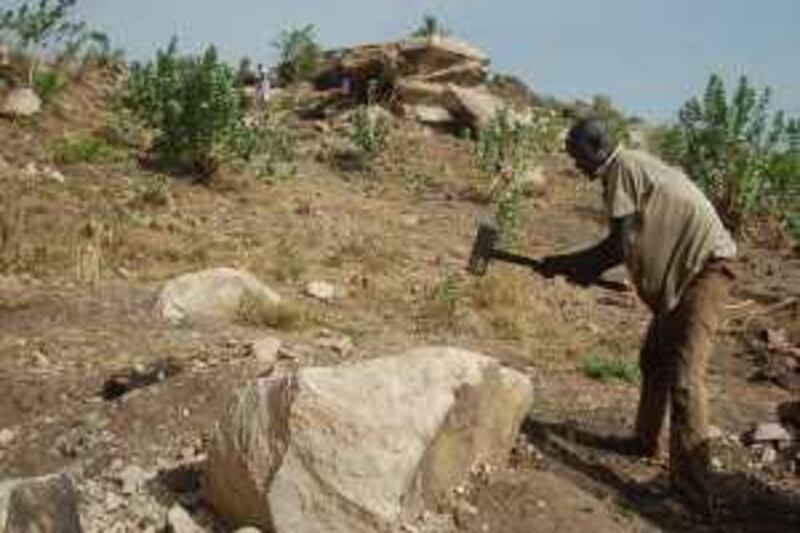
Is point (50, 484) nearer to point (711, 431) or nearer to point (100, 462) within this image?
point (100, 462)

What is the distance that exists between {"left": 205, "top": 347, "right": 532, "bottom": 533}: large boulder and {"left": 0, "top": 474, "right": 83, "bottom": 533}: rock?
1.74 feet

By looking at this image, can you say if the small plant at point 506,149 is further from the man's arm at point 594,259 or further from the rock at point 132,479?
the rock at point 132,479

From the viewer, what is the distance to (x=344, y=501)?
527cm

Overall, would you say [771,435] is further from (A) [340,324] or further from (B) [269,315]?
(B) [269,315]

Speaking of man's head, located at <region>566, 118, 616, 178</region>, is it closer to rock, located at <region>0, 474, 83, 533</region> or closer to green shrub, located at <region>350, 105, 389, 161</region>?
rock, located at <region>0, 474, 83, 533</region>

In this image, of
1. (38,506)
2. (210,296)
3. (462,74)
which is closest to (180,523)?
(38,506)

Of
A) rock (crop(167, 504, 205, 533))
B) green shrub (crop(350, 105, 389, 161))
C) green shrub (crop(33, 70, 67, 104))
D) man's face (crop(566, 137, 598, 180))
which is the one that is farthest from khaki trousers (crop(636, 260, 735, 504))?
green shrub (crop(33, 70, 67, 104))

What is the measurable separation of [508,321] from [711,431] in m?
1.86

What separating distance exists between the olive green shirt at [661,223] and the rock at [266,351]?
1584mm

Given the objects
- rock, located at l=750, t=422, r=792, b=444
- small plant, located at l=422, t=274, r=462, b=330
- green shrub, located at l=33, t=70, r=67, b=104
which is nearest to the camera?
rock, located at l=750, t=422, r=792, b=444

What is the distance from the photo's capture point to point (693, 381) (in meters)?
6.21

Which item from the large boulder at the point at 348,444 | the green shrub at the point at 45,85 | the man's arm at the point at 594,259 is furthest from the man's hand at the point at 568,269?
the green shrub at the point at 45,85

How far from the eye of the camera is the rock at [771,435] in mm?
7043

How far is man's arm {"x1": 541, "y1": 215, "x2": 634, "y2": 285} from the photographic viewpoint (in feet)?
20.5
